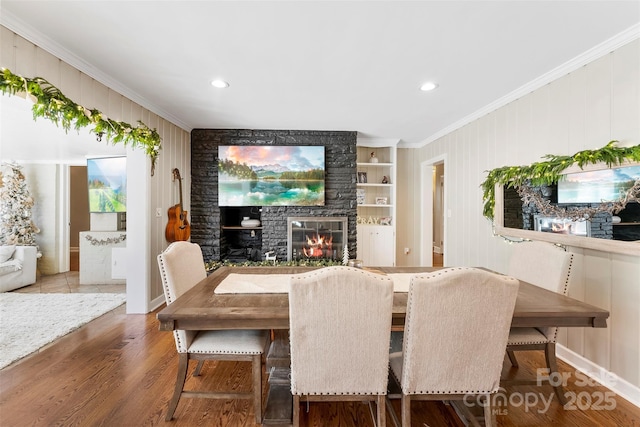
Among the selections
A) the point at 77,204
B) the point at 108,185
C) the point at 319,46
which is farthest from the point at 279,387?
the point at 77,204

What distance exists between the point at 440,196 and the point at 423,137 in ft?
9.20

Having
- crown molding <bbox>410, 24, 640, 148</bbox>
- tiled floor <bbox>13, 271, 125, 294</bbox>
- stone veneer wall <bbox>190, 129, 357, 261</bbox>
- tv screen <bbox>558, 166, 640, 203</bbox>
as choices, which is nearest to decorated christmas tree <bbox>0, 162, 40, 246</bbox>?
tiled floor <bbox>13, 271, 125, 294</bbox>

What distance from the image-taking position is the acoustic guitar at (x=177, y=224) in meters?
3.70

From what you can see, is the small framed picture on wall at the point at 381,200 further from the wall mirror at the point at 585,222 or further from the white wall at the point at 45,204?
the white wall at the point at 45,204

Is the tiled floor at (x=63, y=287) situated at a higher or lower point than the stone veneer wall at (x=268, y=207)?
lower

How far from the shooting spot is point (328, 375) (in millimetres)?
1364

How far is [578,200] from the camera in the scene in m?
2.20

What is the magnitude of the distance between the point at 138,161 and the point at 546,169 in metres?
3.91

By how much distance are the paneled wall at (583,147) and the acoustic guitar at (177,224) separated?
3633 millimetres

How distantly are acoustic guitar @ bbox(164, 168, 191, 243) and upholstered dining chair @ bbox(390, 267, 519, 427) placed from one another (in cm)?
326

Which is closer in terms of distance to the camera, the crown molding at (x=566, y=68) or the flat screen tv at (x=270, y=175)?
the crown molding at (x=566, y=68)

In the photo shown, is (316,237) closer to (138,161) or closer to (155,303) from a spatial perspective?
(155,303)

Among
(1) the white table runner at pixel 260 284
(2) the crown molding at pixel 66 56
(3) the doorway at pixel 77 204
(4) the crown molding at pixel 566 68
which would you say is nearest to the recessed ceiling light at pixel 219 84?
(2) the crown molding at pixel 66 56

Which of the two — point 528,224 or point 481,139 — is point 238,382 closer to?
point 528,224
